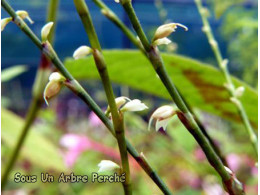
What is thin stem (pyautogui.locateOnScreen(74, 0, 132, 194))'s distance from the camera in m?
0.17

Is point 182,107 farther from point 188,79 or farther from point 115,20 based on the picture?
point 188,79

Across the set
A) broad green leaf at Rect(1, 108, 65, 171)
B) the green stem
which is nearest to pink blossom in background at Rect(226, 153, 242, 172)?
broad green leaf at Rect(1, 108, 65, 171)

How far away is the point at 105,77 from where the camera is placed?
168 mm

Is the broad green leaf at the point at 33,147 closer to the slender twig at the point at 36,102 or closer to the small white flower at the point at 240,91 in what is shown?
the slender twig at the point at 36,102

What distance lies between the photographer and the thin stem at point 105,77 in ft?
Answer: 0.55

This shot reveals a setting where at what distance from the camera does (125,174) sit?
18 centimetres

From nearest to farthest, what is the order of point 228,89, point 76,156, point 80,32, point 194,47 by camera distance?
1. point 228,89
2. point 76,156
3. point 194,47
4. point 80,32

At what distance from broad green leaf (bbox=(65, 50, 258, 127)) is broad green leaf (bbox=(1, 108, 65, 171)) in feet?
0.49

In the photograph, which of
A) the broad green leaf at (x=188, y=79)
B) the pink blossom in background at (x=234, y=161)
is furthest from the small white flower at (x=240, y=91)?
the pink blossom in background at (x=234, y=161)

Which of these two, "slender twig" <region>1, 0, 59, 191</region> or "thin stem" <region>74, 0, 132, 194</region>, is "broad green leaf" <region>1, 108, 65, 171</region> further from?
"thin stem" <region>74, 0, 132, 194</region>

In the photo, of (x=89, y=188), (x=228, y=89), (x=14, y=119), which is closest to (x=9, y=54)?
(x=89, y=188)

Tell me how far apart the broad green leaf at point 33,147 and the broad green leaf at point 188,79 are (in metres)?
0.15

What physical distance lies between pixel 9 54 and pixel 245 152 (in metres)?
2.87

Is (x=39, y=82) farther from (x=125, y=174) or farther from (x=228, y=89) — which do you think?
(x=125, y=174)
